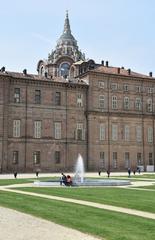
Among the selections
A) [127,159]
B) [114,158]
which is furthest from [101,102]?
[127,159]

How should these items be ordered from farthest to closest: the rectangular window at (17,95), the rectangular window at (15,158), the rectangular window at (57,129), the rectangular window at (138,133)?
1. the rectangular window at (138,133)
2. the rectangular window at (57,129)
3. the rectangular window at (17,95)
4. the rectangular window at (15,158)

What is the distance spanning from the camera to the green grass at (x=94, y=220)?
10961 millimetres

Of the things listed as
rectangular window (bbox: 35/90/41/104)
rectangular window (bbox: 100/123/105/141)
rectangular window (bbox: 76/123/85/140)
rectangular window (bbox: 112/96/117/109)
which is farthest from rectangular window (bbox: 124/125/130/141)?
rectangular window (bbox: 35/90/41/104)

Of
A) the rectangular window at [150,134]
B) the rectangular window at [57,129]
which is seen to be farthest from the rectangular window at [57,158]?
the rectangular window at [150,134]

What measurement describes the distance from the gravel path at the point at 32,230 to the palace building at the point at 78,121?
141 feet

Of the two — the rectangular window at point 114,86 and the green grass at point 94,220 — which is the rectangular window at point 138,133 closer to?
the rectangular window at point 114,86

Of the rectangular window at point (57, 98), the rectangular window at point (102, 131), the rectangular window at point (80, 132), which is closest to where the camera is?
the rectangular window at point (57, 98)

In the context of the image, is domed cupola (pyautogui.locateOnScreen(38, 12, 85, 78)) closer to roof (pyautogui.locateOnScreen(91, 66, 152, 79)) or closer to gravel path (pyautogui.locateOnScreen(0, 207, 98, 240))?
roof (pyautogui.locateOnScreen(91, 66, 152, 79))

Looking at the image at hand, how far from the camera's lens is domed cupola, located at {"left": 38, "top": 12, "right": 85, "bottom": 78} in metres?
94.8

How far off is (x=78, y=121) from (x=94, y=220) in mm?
49884

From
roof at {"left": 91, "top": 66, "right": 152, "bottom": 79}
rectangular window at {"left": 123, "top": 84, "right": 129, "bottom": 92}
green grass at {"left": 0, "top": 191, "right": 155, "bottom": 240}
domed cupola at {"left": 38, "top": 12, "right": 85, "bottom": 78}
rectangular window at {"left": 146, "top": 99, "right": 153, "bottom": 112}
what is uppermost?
domed cupola at {"left": 38, "top": 12, "right": 85, "bottom": 78}

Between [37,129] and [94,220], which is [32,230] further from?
[37,129]

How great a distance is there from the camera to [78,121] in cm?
6272

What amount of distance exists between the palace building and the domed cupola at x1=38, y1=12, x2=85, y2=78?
25.0 meters
